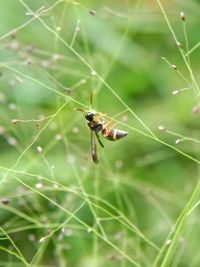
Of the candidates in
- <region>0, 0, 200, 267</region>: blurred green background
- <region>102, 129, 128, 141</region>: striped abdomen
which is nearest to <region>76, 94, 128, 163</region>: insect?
<region>102, 129, 128, 141</region>: striped abdomen

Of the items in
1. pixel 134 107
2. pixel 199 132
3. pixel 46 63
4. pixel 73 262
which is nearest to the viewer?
pixel 46 63

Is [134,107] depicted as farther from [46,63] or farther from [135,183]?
[46,63]

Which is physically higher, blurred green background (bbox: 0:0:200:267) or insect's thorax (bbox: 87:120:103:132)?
insect's thorax (bbox: 87:120:103:132)

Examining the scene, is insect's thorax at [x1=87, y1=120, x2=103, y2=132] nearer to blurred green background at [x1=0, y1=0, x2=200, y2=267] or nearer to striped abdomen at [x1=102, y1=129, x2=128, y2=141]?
striped abdomen at [x1=102, y1=129, x2=128, y2=141]

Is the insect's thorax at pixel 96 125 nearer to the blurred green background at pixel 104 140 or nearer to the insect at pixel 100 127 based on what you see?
the insect at pixel 100 127

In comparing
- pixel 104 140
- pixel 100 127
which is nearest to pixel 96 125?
pixel 100 127

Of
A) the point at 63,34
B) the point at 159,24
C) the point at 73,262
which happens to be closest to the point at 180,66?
the point at 159,24

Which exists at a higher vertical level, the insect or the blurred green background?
the insect

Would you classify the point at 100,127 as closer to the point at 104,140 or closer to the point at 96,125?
the point at 96,125

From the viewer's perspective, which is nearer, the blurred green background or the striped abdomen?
the striped abdomen
